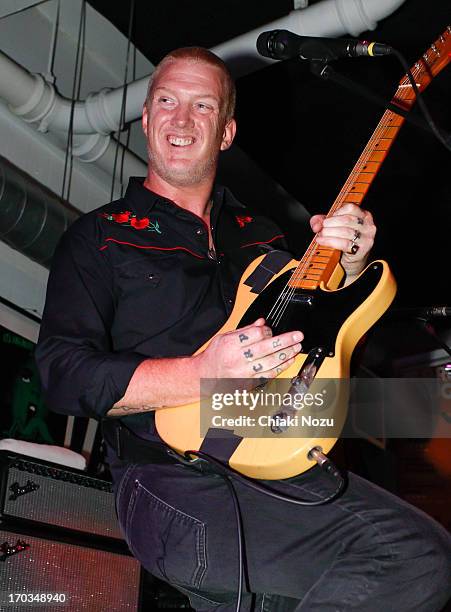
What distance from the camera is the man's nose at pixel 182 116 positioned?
237 cm

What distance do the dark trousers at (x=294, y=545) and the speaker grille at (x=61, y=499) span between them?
1259 mm

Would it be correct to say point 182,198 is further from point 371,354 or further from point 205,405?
point 371,354

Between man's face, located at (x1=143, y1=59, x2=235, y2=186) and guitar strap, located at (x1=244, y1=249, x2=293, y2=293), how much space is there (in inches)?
17.0

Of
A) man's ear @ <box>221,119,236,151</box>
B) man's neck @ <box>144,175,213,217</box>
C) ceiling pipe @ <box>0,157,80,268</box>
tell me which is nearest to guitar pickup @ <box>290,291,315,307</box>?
man's neck @ <box>144,175,213,217</box>

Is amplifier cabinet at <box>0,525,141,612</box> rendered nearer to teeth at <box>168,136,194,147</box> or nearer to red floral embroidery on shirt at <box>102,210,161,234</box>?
red floral embroidery on shirt at <box>102,210,161,234</box>

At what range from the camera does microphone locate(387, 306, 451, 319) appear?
2.15m

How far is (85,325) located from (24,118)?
11.4ft

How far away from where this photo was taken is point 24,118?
4988 mm

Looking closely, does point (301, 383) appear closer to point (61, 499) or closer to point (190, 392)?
point (190, 392)

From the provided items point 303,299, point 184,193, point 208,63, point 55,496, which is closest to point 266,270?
point 303,299

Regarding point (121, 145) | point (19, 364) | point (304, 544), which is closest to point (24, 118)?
point (121, 145)

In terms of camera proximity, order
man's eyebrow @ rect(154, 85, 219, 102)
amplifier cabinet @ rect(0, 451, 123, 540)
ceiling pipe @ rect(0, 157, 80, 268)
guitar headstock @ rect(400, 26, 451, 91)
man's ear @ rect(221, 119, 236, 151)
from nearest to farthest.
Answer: guitar headstock @ rect(400, 26, 451, 91) < man's eyebrow @ rect(154, 85, 219, 102) < man's ear @ rect(221, 119, 236, 151) < amplifier cabinet @ rect(0, 451, 123, 540) < ceiling pipe @ rect(0, 157, 80, 268)

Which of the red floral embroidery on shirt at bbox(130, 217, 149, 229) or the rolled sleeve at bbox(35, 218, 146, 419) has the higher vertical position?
the red floral embroidery on shirt at bbox(130, 217, 149, 229)

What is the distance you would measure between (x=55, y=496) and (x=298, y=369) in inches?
67.1
